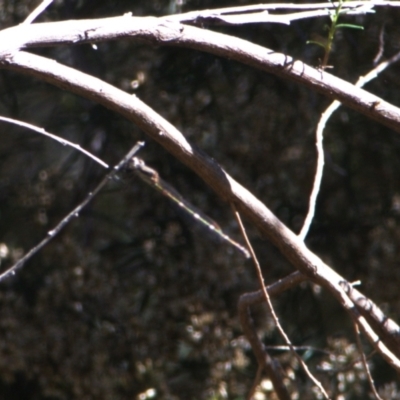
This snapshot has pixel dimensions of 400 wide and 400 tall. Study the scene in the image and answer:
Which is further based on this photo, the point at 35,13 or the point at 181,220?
the point at 181,220

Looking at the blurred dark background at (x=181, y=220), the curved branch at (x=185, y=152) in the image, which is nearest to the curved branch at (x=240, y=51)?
the curved branch at (x=185, y=152)

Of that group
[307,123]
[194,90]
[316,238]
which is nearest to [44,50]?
[194,90]

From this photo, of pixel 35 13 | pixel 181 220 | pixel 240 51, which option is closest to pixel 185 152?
pixel 240 51

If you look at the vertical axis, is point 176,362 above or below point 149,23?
below

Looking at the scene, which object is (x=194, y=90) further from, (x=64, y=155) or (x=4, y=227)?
(x=4, y=227)

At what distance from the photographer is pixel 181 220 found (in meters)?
2.28

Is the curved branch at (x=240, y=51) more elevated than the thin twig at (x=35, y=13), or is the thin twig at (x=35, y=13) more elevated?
the thin twig at (x=35, y=13)

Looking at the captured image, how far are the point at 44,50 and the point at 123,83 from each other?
0.90 ft

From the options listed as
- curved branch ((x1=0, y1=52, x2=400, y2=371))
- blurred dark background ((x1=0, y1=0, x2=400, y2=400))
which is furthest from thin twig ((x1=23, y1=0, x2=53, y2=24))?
blurred dark background ((x1=0, y1=0, x2=400, y2=400))

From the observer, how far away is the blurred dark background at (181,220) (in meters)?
2.24

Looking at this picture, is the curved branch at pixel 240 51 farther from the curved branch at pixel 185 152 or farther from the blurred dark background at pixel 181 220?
the blurred dark background at pixel 181 220

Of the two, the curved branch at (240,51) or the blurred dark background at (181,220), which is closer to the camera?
the curved branch at (240,51)

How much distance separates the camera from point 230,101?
7.44 ft

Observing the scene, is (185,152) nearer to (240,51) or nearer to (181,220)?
(240,51)
